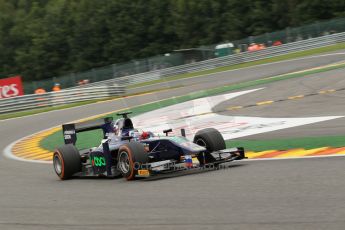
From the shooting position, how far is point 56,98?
34.0 m

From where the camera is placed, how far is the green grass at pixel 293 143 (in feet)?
39.0

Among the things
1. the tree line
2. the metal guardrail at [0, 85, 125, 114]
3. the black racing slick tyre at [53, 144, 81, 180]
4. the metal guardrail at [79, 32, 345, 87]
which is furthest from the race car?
the tree line

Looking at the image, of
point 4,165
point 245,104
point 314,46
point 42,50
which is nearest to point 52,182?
point 4,165

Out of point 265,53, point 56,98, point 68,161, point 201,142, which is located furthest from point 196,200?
point 265,53

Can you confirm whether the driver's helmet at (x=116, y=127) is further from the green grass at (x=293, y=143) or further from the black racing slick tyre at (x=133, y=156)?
the green grass at (x=293, y=143)

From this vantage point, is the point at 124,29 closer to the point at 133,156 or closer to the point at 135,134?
the point at 135,134

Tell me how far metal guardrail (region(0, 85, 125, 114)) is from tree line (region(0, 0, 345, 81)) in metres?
35.8

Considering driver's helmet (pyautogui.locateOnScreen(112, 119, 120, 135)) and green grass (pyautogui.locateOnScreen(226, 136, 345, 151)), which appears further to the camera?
green grass (pyautogui.locateOnScreen(226, 136, 345, 151))

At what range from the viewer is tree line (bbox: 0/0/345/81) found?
70688 millimetres

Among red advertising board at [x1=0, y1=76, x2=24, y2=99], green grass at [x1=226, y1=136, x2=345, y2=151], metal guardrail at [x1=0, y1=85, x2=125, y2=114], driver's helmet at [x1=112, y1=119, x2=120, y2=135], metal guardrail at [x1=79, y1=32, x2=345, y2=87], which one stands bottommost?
green grass at [x1=226, y1=136, x2=345, y2=151]

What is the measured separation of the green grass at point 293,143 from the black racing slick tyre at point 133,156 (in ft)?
9.89

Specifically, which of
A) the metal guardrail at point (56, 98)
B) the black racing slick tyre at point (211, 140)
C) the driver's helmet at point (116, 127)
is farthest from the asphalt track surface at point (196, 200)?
the metal guardrail at point (56, 98)

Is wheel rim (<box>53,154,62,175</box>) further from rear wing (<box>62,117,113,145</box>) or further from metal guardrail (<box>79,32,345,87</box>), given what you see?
metal guardrail (<box>79,32,345,87</box>)

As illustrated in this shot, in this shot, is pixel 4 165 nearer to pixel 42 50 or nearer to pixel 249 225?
pixel 249 225
